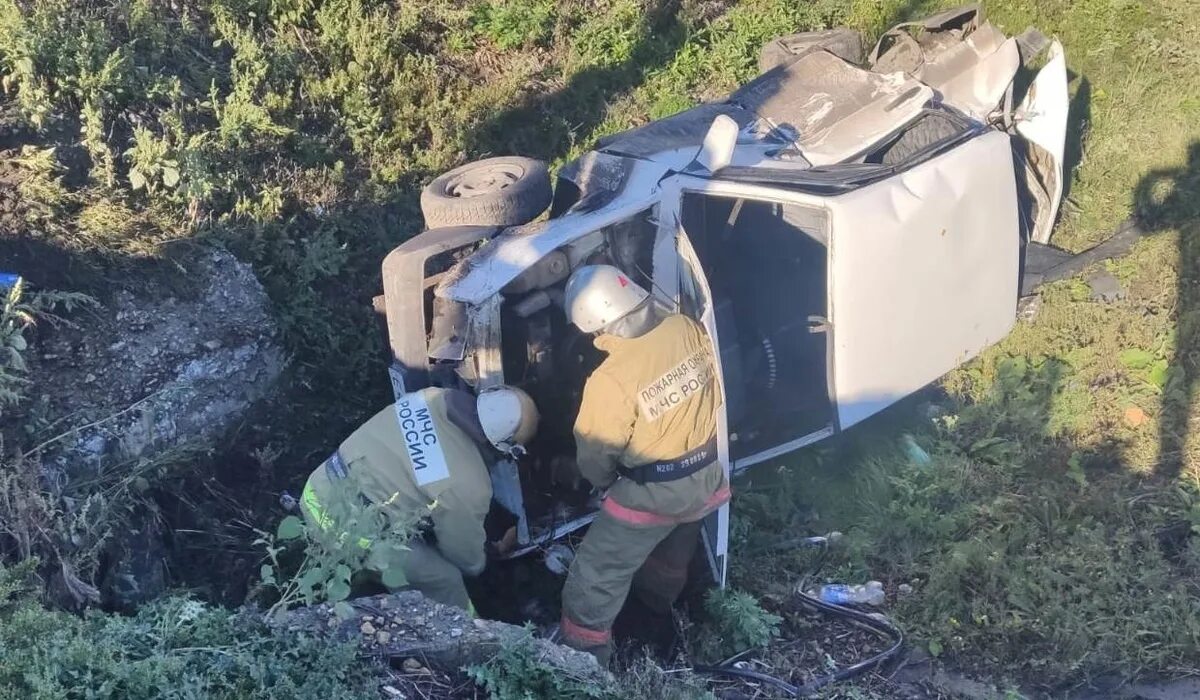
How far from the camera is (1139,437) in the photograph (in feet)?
16.8

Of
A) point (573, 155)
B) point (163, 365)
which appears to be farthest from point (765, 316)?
point (163, 365)

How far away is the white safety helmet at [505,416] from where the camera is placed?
3768mm

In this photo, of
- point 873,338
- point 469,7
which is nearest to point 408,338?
point 873,338

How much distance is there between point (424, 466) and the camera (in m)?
3.77

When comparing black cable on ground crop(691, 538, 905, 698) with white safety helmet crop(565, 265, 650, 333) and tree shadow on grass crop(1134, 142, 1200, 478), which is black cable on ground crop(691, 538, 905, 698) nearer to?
white safety helmet crop(565, 265, 650, 333)

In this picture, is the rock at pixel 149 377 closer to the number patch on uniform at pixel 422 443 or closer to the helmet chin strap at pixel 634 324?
the number patch on uniform at pixel 422 443

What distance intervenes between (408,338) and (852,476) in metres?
2.45

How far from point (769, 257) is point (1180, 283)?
2.86 metres

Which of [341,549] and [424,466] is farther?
[424,466]

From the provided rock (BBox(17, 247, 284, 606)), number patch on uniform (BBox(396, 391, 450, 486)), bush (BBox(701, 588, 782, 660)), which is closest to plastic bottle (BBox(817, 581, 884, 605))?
bush (BBox(701, 588, 782, 660))

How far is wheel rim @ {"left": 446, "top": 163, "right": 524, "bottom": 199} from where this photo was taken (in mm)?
4785

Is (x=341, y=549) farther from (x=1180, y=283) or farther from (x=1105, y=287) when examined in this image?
(x=1180, y=283)

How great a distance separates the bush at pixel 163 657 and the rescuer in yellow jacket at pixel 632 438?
1.29 metres

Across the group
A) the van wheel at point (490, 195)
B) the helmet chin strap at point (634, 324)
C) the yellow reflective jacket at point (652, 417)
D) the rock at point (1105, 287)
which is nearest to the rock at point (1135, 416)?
the rock at point (1105, 287)
